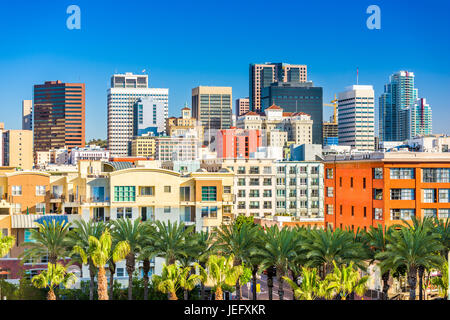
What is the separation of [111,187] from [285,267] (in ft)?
46.3

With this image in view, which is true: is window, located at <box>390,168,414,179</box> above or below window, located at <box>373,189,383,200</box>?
above

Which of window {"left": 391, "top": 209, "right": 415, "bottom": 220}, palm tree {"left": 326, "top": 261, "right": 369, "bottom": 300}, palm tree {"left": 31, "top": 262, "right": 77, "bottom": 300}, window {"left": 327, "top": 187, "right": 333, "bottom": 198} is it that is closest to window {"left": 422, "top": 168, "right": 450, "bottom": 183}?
window {"left": 391, "top": 209, "right": 415, "bottom": 220}

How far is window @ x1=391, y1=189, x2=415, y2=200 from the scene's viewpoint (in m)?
42.2

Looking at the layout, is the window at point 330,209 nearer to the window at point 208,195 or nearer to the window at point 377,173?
the window at point 377,173

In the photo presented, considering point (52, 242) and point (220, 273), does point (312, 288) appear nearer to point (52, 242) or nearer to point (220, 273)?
point (220, 273)

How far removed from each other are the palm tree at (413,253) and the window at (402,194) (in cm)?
1325

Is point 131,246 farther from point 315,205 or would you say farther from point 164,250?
point 315,205

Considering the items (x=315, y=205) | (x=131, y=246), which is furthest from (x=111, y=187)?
(x=315, y=205)

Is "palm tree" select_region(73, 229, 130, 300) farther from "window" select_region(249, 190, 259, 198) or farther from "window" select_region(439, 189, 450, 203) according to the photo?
"window" select_region(249, 190, 259, 198)

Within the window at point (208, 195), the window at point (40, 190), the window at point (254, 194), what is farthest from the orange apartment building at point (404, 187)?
the window at point (254, 194)

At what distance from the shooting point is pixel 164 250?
1225 inches

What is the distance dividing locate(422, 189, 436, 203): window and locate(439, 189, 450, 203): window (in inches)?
16.2

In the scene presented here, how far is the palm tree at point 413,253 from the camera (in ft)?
93.1

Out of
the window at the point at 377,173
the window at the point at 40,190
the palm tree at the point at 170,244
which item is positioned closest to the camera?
the palm tree at the point at 170,244
